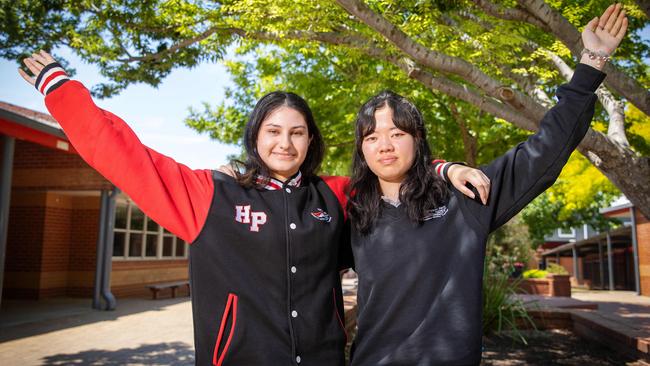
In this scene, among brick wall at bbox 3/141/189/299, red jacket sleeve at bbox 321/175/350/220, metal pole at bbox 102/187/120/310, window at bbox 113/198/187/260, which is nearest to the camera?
red jacket sleeve at bbox 321/175/350/220

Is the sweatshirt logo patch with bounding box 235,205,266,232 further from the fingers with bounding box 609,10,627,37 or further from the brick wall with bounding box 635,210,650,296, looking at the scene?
the brick wall with bounding box 635,210,650,296

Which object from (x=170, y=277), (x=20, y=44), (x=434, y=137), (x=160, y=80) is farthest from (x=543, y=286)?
(x=20, y=44)

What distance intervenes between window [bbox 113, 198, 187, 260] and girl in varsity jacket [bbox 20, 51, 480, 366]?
41.3 feet

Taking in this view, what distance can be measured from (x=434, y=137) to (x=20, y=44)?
7.39 meters

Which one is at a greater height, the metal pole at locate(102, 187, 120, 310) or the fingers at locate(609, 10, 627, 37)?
the fingers at locate(609, 10, 627, 37)

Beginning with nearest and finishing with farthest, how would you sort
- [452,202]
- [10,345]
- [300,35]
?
[452,202]
[300,35]
[10,345]

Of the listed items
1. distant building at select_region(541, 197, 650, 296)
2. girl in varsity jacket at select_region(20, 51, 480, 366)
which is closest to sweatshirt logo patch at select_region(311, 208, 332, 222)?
girl in varsity jacket at select_region(20, 51, 480, 366)

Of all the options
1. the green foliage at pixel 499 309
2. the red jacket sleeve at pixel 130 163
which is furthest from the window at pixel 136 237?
the red jacket sleeve at pixel 130 163

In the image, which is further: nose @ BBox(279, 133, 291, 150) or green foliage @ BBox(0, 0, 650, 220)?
green foliage @ BBox(0, 0, 650, 220)

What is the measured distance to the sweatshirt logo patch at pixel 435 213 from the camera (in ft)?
7.26

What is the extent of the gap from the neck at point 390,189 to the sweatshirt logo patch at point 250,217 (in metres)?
0.59

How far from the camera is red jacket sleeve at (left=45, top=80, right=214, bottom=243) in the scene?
2.06m

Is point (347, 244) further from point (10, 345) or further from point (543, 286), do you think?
point (543, 286)

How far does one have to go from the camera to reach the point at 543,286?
16.2m
